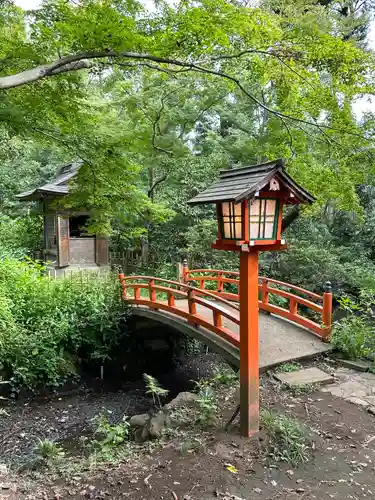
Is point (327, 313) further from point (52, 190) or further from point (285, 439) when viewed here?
point (52, 190)

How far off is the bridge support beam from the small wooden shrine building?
9.40 m

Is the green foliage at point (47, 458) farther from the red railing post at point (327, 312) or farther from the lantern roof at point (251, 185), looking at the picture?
the red railing post at point (327, 312)

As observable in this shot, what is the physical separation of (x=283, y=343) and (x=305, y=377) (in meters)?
1.01

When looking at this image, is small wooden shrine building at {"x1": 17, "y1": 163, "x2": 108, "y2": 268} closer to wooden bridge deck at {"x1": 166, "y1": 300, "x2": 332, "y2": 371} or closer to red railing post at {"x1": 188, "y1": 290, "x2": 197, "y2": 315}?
red railing post at {"x1": 188, "y1": 290, "x2": 197, "y2": 315}

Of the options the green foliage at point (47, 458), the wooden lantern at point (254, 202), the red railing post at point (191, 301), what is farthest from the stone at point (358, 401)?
the green foliage at point (47, 458)

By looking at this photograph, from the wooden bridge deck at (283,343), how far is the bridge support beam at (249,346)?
1.59 m

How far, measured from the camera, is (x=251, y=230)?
155 inches

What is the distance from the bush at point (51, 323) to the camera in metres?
7.29

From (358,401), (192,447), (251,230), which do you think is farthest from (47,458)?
(358,401)

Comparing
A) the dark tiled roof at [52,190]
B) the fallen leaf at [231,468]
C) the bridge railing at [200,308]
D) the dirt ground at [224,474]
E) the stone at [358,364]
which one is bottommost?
the dirt ground at [224,474]

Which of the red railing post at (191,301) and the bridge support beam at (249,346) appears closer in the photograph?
the bridge support beam at (249,346)

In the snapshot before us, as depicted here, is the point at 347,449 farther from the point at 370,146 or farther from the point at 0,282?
the point at 0,282

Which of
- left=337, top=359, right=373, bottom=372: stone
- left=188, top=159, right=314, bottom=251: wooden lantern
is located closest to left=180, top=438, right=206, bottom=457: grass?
left=188, top=159, right=314, bottom=251: wooden lantern

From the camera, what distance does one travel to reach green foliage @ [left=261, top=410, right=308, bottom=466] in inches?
145
